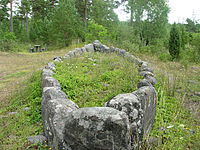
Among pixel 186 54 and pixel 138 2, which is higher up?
pixel 138 2

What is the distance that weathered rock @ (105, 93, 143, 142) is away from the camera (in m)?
2.10

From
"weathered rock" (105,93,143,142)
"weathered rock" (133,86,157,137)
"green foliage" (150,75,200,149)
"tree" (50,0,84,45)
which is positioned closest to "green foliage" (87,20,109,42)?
"tree" (50,0,84,45)

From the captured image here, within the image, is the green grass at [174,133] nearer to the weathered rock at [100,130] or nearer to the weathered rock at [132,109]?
the weathered rock at [132,109]

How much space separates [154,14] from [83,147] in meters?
15.3

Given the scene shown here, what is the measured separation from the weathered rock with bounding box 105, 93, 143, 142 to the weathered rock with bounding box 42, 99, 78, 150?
2.09ft

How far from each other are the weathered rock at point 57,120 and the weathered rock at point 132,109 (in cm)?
64

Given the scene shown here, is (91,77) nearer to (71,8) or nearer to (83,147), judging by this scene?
(83,147)

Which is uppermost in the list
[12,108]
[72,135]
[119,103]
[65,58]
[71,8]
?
[71,8]

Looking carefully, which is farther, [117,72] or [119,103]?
[117,72]

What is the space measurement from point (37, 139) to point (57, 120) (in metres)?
0.69

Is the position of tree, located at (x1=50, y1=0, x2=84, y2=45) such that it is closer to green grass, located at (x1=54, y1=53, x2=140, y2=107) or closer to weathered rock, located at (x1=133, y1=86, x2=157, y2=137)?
green grass, located at (x1=54, y1=53, x2=140, y2=107)

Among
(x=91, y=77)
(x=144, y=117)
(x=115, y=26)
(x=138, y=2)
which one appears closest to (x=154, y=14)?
(x=138, y=2)

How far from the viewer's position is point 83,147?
1.74 meters

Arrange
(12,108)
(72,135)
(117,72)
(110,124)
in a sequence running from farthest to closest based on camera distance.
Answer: (117,72) → (12,108) → (72,135) → (110,124)
